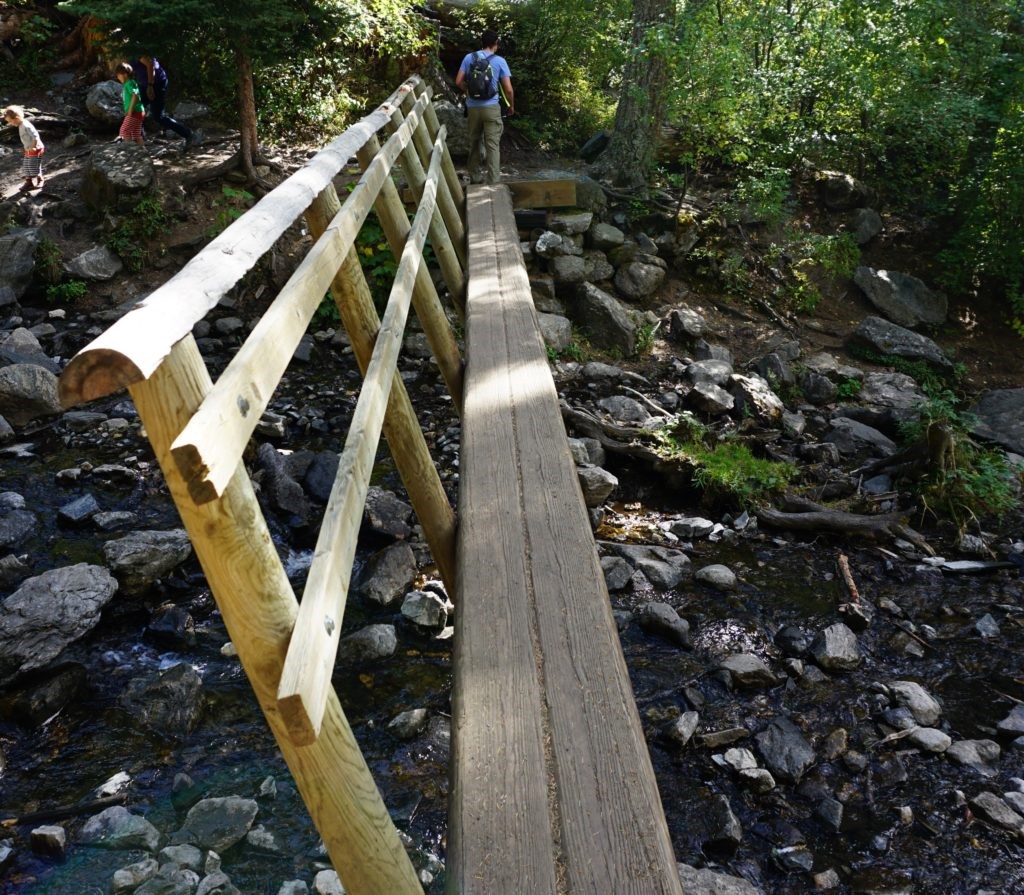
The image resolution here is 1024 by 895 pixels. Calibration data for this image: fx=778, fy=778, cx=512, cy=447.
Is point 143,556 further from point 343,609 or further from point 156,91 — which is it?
point 156,91

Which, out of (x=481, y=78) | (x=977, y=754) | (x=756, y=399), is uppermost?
(x=481, y=78)

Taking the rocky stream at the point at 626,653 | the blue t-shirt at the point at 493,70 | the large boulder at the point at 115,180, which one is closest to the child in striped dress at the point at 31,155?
the large boulder at the point at 115,180

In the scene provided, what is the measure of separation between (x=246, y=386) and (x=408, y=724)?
2.72 meters

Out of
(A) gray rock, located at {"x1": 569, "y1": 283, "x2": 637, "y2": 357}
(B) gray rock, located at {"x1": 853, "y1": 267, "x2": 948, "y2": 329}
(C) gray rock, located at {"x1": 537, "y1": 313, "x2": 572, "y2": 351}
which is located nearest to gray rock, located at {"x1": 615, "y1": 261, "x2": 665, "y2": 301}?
(A) gray rock, located at {"x1": 569, "y1": 283, "x2": 637, "y2": 357}

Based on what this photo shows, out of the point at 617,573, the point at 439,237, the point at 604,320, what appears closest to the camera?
the point at 617,573

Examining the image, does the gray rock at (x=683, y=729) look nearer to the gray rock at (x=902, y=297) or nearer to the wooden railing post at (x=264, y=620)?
the wooden railing post at (x=264, y=620)

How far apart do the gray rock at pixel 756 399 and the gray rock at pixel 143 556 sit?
504cm

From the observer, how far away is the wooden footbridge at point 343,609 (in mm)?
1344

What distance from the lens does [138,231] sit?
358 inches

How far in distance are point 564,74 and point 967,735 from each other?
12.0 m

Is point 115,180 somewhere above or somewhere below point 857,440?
above

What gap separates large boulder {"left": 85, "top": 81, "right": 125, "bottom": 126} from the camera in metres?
11.8

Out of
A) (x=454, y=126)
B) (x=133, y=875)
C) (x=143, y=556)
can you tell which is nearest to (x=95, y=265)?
(x=454, y=126)

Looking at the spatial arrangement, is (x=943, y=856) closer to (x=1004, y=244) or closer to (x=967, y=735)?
(x=967, y=735)
